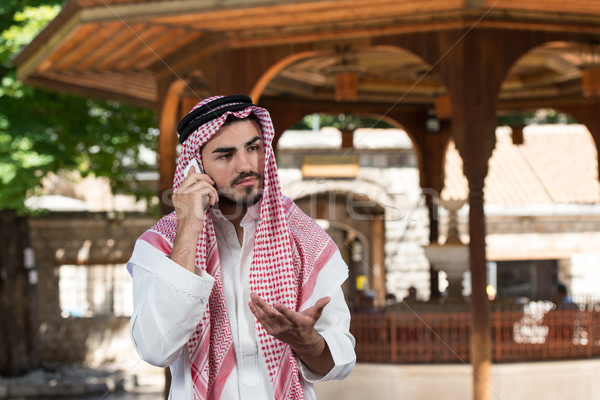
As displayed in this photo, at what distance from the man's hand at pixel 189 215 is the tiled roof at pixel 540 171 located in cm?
1694

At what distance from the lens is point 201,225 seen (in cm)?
210

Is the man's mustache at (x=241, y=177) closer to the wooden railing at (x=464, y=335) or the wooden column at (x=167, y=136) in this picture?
the wooden railing at (x=464, y=335)

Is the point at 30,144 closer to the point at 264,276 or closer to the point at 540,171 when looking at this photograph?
the point at 264,276

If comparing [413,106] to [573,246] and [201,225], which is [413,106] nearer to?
[573,246]

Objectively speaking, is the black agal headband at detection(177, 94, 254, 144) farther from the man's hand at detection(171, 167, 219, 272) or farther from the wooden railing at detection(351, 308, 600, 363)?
the wooden railing at detection(351, 308, 600, 363)

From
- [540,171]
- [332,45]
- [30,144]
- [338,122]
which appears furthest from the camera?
[338,122]

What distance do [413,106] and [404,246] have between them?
20.7 feet

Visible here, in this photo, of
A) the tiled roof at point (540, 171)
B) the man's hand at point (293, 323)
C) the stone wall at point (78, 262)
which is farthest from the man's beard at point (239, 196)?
the tiled roof at point (540, 171)

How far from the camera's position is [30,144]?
11.9 m

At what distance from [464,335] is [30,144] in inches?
260

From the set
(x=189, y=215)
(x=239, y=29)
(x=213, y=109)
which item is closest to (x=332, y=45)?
(x=239, y=29)

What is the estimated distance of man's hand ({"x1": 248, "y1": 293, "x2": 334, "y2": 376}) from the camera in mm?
1949

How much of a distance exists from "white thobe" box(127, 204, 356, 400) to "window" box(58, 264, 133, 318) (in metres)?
15.7

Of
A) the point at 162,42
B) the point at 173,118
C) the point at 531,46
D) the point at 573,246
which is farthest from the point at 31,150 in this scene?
the point at 573,246
